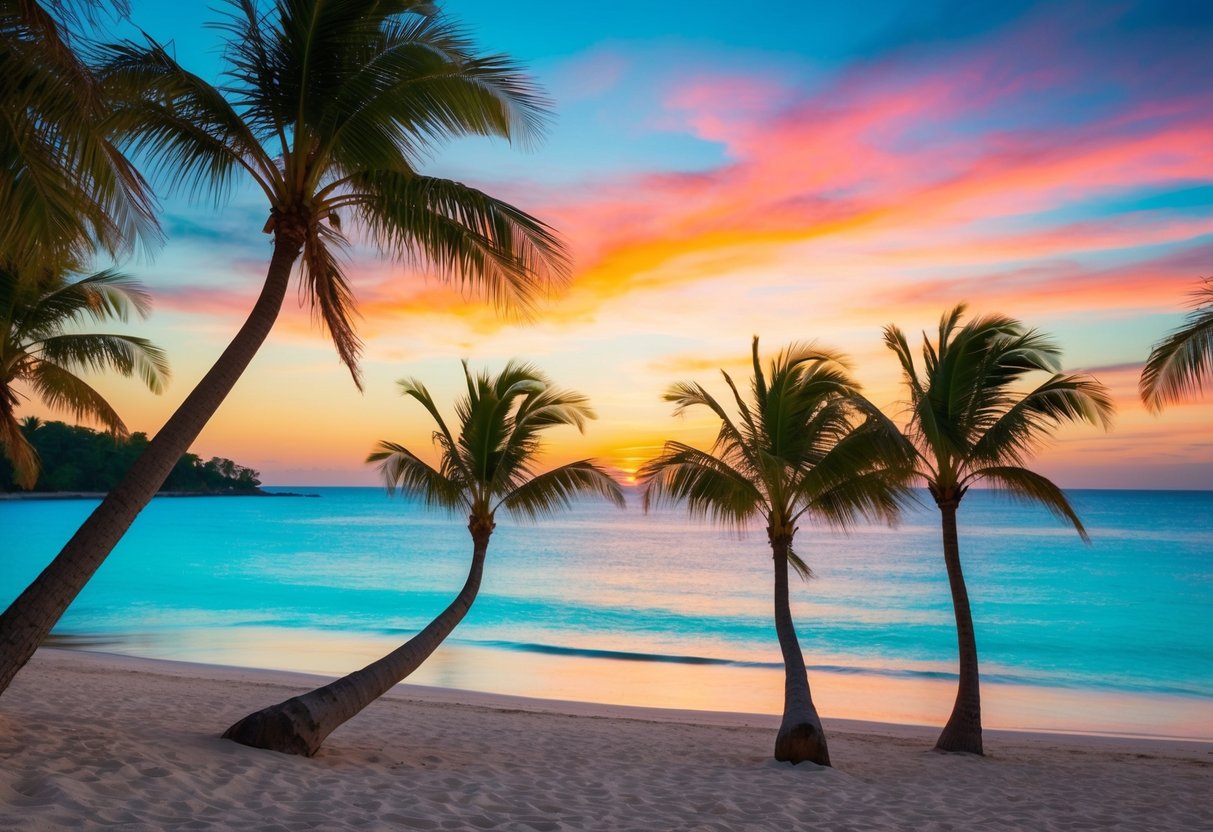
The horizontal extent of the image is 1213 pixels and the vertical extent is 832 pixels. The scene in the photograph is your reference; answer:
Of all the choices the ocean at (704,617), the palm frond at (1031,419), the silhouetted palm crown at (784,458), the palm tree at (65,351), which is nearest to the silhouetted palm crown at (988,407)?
the palm frond at (1031,419)

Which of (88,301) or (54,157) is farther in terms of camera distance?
(88,301)

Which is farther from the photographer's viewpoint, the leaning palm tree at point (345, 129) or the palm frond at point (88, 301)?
the palm frond at point (88, 301)

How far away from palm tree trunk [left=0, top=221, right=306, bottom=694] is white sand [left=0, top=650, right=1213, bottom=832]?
0.83m

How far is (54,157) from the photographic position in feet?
16.7

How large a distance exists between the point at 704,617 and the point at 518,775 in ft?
78.2

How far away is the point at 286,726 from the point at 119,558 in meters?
56.6

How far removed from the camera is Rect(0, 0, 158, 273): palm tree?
15.0 ft

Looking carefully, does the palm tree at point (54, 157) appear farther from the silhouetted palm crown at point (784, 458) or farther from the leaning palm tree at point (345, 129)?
the silhouetted palm crown at point (784, 458)

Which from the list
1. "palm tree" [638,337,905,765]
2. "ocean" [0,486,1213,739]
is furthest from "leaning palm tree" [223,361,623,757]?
"ocean" [0,486,1213,739]

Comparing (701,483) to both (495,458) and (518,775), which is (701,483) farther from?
(518,775)

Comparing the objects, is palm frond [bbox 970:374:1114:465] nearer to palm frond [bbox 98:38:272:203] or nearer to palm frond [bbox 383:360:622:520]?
palm frond [bbox 383:360:622:520]

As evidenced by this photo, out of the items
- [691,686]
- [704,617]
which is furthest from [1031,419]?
[704,617]

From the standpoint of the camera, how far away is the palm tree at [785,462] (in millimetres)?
9805

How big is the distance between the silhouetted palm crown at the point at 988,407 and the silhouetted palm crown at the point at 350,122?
5309 mm
